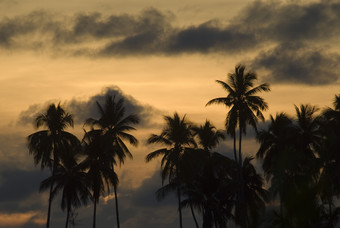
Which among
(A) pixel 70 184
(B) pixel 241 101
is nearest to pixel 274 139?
(B) pixel 241 101

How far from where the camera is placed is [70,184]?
87.1 metres

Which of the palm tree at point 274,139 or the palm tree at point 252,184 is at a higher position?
the palm tree at point 274,139

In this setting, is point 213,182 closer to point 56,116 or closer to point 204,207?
point 204,207

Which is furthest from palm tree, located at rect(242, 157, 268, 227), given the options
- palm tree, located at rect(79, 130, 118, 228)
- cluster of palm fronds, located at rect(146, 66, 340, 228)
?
palm tree, located at rect(79, 130, 118, 228)

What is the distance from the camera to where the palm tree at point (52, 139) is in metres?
82.2

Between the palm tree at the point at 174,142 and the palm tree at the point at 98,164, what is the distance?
4953 millimetres

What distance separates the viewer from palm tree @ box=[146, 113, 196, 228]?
82500mm

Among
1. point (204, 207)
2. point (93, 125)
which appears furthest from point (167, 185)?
point (93, 125)

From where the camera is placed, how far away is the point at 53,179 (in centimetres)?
8544

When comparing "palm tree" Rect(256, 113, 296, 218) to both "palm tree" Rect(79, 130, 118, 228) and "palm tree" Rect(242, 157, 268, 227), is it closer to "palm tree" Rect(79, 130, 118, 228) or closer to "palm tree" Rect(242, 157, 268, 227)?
"palm tree" Rect(242, 157, 268, 227)

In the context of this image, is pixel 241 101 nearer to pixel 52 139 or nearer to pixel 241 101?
pixel 241 101

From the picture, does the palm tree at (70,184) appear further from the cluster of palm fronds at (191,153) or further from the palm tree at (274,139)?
the palm tree at (274,139)

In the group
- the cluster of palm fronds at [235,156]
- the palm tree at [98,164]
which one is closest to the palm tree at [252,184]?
the cluster of palm fronds at [235,156]

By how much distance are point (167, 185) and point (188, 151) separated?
21.1ft
